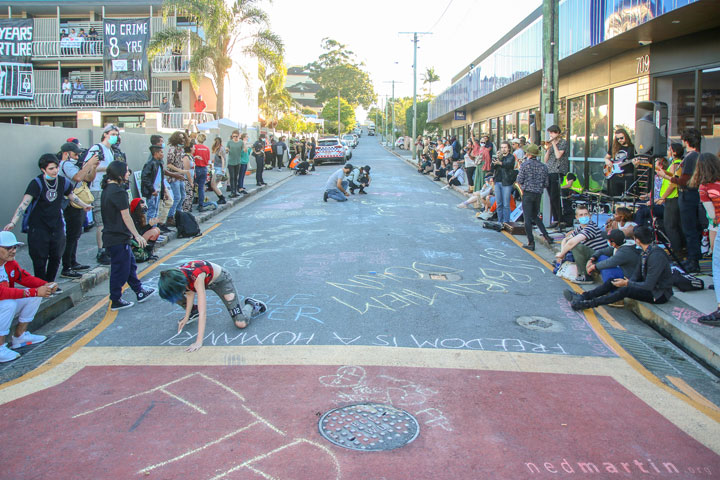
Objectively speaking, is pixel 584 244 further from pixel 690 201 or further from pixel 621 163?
pixel 621 163

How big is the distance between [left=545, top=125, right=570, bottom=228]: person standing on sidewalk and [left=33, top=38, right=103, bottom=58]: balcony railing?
95.5ft

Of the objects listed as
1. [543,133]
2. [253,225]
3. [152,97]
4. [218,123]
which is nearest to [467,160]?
[543,133]

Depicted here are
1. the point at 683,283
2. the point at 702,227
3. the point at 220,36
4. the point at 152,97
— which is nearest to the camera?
the point at 683,283

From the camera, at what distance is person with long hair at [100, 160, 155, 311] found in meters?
7.01

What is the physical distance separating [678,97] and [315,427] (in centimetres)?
1201

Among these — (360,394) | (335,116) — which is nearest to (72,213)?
(360,394)

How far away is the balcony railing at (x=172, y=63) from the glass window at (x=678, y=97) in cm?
2512

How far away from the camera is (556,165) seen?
37.8 ft

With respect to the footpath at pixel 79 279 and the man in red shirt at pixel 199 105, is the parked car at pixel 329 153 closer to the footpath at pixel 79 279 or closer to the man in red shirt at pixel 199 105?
the man in red shirt at pixel 199 105

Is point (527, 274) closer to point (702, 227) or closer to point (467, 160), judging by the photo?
point (702, 227)

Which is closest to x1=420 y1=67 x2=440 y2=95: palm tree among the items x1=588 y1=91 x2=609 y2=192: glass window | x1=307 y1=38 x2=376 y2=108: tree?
x1=307 y1=38 x2=376 y2=108: tree

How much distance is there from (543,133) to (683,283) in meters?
6.13

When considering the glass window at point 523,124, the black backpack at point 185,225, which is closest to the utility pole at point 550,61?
the black backpack at point 185,225

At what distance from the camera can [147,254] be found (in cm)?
910
